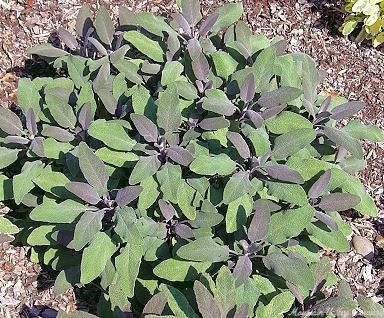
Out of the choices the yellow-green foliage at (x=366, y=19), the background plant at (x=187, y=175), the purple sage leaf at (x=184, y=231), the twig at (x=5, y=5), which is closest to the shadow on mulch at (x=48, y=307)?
the background plant at (x=187, y=175)

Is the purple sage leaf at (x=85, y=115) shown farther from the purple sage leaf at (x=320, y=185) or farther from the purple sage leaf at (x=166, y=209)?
the purple sage leaf at (x=320, y=185)

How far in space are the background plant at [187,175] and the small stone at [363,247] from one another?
374 mm

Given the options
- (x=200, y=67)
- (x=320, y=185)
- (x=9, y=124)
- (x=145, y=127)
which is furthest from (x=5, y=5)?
(x=320, y=185)

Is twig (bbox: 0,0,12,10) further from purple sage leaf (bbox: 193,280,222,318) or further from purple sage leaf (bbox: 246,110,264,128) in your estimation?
purple sage leaf (bbox: 193,280,222,318)

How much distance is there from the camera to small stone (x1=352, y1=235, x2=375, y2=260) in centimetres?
Result: 292

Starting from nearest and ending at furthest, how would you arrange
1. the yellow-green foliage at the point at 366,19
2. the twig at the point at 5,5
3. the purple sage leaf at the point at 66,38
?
1. the purple sage leaf at the point at 66,38
2. the yellow-green foliage at the point at 366,19
3. the twig at the point at 5,5

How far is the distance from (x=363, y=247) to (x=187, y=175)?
1026 mm

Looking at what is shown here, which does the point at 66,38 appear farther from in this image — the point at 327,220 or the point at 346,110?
the point at 327,220

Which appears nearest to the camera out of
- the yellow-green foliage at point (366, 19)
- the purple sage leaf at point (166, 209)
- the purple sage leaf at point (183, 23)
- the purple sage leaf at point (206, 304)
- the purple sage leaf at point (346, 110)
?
the purple sage leaf at point (206, 304)

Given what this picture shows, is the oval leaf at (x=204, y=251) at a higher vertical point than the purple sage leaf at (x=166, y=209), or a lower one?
lower

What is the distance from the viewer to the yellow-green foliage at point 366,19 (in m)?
3.37

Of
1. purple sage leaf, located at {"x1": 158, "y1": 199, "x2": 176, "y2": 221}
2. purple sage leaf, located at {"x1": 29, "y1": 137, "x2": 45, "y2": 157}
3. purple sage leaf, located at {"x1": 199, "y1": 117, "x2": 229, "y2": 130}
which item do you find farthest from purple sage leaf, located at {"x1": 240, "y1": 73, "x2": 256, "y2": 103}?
purple sage leaf, located at {"x1": 29, "y1": 137, "x2": 45, "y2": 157}

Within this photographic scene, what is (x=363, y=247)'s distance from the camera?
2.93 metres

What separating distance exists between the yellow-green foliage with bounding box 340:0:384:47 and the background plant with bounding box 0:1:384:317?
916mm
